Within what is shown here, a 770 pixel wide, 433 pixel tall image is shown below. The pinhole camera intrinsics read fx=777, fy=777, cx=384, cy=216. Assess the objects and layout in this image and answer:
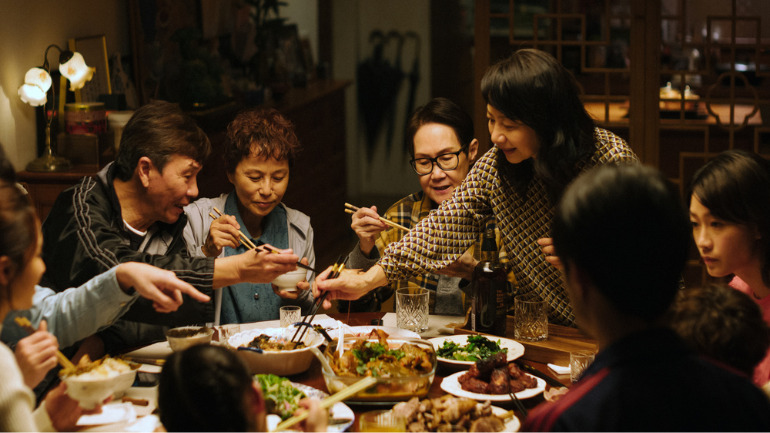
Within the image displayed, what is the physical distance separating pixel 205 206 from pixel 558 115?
4.21 ft

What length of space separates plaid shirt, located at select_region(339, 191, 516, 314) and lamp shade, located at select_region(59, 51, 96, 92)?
166 centimetres

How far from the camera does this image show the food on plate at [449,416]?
1.54m

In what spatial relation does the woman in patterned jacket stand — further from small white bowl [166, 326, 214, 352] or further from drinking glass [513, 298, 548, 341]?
small white bowl [166, 326, 214, 352]

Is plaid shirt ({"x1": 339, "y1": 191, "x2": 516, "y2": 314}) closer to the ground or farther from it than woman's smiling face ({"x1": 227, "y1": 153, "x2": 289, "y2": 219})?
closer to the ground

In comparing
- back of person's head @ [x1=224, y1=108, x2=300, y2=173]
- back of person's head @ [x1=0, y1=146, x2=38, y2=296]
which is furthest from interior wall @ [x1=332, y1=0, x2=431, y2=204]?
back of person's head @ [x1=0, y1=146, x2=38, y2=296]

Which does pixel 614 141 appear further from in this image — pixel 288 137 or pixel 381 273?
pixel 288 137

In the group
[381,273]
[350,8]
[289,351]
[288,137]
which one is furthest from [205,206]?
[350,8]

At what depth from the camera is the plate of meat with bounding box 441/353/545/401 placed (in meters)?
1.73

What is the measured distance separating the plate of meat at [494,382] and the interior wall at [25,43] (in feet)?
8.31

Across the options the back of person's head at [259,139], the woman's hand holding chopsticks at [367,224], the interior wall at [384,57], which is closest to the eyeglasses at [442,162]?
the woman's hand holding chopsticks at [367,224]

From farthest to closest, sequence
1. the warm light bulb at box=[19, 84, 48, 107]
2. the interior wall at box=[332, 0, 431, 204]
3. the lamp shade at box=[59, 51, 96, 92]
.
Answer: the interior wall at box=[332, 0, 431, 204], the lamp shade at box=[59, 51, 96, 92], the warm light bulb at box=[19, 84, 48, 107]

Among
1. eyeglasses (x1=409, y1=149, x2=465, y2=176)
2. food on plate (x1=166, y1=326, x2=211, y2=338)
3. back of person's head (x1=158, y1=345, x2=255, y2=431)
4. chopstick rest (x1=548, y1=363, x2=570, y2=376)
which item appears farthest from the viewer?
eyeglasses (x1=409, y1=149, x2=465, y2=176)

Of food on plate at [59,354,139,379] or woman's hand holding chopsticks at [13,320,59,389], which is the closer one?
woman's hand holding chopsticks at [13,320,59,389]

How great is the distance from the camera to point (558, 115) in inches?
84.6
